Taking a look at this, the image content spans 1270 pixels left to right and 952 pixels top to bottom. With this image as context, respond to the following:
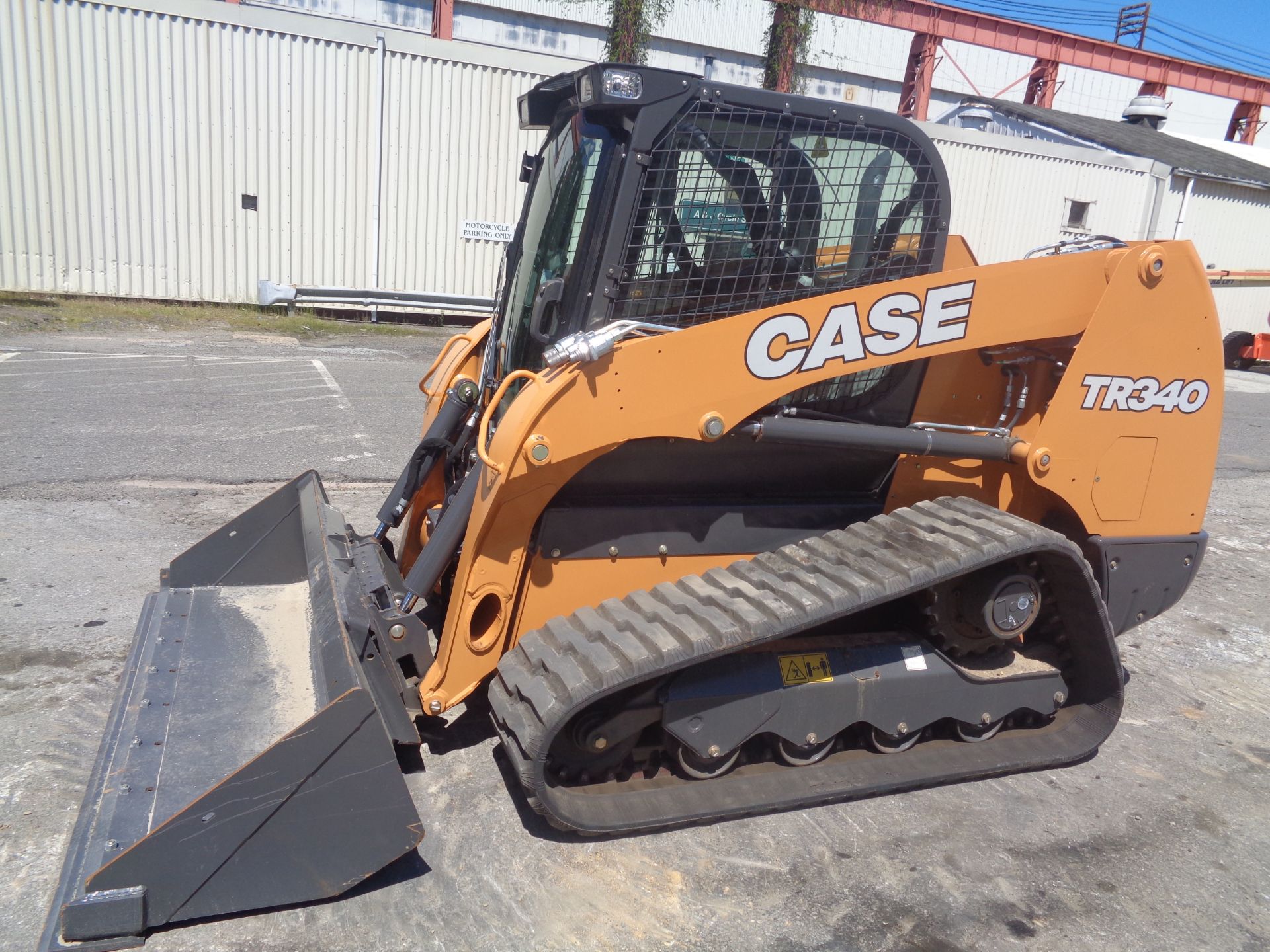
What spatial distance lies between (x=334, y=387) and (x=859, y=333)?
6.77 meters

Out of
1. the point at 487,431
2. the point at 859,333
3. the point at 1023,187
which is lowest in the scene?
the point at 487,431

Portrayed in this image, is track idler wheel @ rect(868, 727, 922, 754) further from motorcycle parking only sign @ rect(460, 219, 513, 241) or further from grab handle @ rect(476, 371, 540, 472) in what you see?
motorcycle parking only sign @ rect(460, 219, 513, 241)

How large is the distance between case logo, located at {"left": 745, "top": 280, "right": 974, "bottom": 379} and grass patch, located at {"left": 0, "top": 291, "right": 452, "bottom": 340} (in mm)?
9743

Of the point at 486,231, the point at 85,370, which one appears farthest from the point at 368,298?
the point at 85,370

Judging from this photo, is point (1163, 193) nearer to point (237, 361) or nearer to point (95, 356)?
point (237, 361)

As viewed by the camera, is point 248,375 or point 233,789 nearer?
point 233,789

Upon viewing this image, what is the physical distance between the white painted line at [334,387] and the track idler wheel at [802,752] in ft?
19.1

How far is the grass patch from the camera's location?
1098 centimetres

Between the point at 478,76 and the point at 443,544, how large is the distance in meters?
11.7

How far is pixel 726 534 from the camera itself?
11.0 ft

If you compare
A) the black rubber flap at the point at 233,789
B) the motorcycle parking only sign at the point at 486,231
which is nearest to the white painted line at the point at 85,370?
the motorcycle parking only sign at the point at 486,231

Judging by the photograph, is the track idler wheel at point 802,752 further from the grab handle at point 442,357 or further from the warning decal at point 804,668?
the grab handle at point 442,357

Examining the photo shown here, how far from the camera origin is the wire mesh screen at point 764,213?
120 inches

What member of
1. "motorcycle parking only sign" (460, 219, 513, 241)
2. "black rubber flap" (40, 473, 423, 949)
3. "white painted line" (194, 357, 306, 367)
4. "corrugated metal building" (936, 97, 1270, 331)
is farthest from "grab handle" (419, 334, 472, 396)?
"corrugated metal building" (936, 97, 1270, 331)
